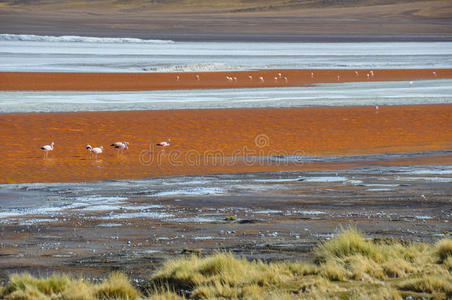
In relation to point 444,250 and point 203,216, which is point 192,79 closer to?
point 203,216

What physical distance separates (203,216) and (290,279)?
3.27 metres

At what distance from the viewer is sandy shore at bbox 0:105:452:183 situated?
15.3 metres

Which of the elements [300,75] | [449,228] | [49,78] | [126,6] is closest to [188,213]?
[449,228]

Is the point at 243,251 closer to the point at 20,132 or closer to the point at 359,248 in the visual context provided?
the point at 359,248

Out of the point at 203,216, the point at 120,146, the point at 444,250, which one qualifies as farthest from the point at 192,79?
the point at 444,250

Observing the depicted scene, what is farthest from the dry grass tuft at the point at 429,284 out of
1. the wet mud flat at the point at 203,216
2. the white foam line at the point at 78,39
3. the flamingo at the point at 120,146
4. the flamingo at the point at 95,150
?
the white foam line at the point at 78,39

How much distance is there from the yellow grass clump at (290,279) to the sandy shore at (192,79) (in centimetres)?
2415

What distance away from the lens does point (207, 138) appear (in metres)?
19.3

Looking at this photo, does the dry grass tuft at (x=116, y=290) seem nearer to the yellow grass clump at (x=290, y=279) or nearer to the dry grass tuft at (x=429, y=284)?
the yellow grass clump at (x=290, y=279)

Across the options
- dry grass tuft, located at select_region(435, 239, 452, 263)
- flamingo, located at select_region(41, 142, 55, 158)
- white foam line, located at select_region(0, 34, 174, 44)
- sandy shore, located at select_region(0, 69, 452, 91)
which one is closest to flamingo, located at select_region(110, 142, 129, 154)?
flamingo, located at select_region(41, 142, 55, 158)

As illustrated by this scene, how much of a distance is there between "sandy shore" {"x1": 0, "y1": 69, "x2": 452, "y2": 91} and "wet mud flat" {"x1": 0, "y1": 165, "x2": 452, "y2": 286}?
18.8m

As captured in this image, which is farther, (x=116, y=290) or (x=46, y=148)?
(x=46, y=148)

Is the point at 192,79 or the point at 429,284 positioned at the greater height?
the point at 192,79

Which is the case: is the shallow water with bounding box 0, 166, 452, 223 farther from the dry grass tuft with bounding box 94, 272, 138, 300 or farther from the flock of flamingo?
the dry grass tuft with bounding box 94, 272, 138, 300
